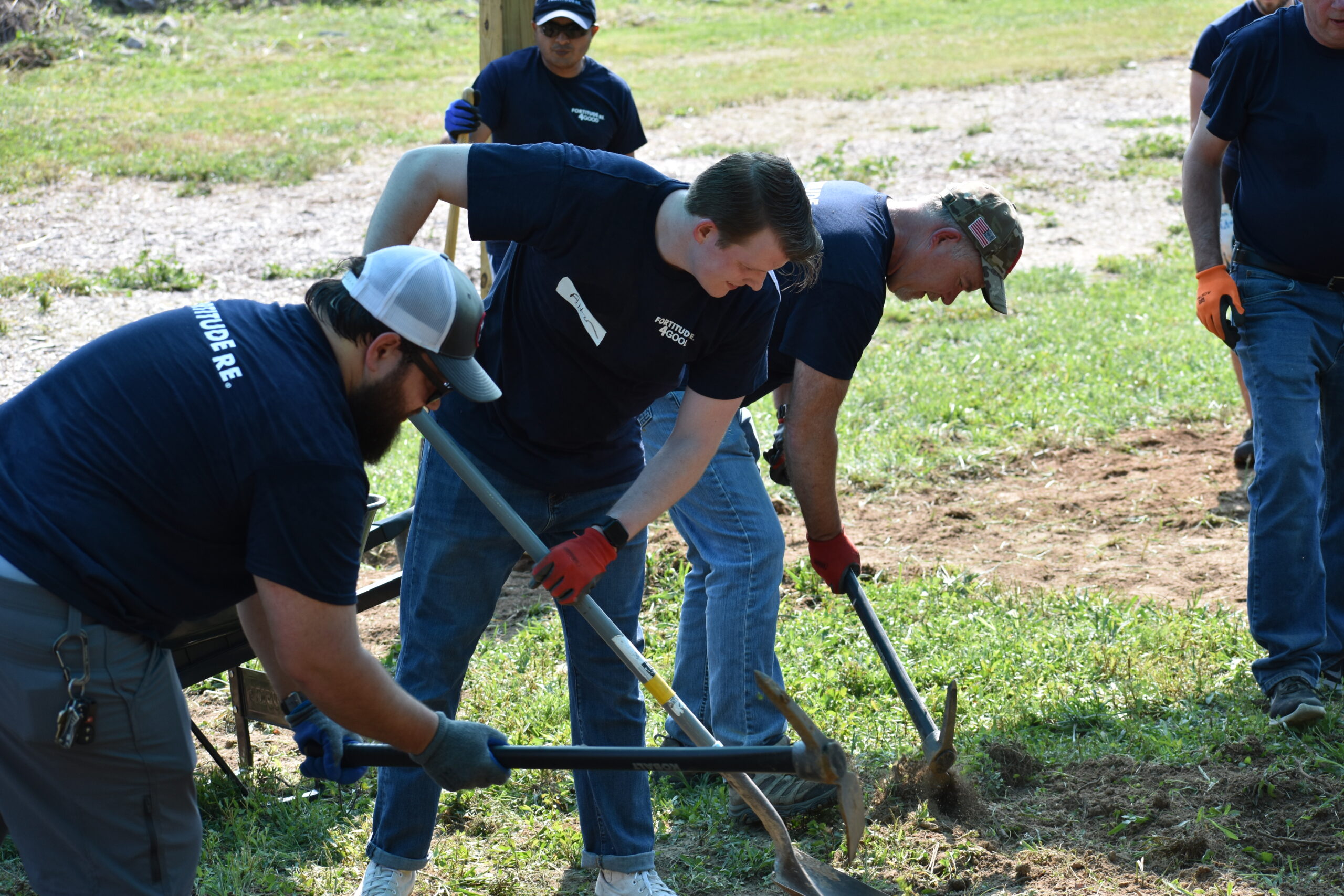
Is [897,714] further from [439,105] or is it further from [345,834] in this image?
[439,105]

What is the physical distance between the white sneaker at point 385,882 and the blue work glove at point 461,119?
3758mm

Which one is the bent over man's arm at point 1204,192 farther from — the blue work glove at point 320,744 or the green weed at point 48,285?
the green weed at point 48,285

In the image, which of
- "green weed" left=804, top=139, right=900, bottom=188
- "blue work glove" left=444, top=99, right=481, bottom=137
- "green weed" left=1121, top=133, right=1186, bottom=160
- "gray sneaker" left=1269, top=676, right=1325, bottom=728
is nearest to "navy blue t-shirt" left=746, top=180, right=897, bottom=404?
"gray sneaker" left=1269, top=676, right=1325, bottom=728

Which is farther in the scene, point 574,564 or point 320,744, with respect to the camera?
point 574,564

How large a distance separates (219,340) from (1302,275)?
3459 mm

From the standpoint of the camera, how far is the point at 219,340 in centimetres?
215

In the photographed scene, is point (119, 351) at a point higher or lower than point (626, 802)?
→ higher

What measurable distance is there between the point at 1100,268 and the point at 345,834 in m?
8.24

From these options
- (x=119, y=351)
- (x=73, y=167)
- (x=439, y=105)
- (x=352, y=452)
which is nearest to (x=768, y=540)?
(x=352, y=452)

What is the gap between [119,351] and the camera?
84.0 inches

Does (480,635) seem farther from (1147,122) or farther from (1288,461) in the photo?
(1147,122)

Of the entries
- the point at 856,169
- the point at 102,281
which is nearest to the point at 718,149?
the point at 856,169

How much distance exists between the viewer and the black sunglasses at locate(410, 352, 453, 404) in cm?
226

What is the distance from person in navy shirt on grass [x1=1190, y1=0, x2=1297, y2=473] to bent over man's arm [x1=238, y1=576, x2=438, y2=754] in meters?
3.68
